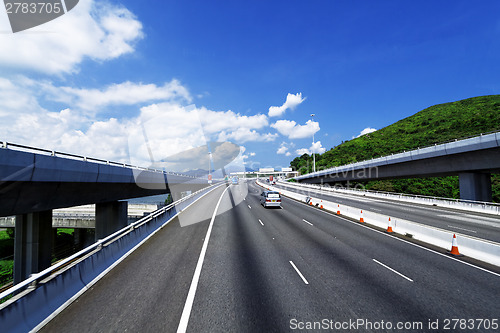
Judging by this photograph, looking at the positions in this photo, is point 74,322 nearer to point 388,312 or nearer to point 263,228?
point 388,312

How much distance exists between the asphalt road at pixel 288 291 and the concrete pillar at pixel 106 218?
15.7 meters

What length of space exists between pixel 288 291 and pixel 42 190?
16.0m

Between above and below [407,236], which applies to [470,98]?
above

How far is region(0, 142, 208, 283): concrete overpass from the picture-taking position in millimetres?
11359

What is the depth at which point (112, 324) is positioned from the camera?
16.7ft

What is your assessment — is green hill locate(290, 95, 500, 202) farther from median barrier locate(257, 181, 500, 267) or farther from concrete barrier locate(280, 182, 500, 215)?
median barrier locate(257, 181, 500, 267)

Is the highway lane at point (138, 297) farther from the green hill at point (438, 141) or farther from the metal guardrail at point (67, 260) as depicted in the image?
the green hill at point (438, 141)

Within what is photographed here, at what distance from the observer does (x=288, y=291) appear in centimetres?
661

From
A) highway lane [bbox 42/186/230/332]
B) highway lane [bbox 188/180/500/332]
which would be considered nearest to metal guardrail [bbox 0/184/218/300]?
highway lane [bbox 42/186/230/332]

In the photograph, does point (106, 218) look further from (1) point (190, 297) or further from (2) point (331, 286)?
(2) point (331, 286)

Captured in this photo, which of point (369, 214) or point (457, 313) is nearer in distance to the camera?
point (457, 313)

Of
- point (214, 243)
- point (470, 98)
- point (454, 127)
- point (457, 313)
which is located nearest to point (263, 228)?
point (214, 243)

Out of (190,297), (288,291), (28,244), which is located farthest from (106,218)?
(288,291)

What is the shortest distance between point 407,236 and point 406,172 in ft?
89.9
